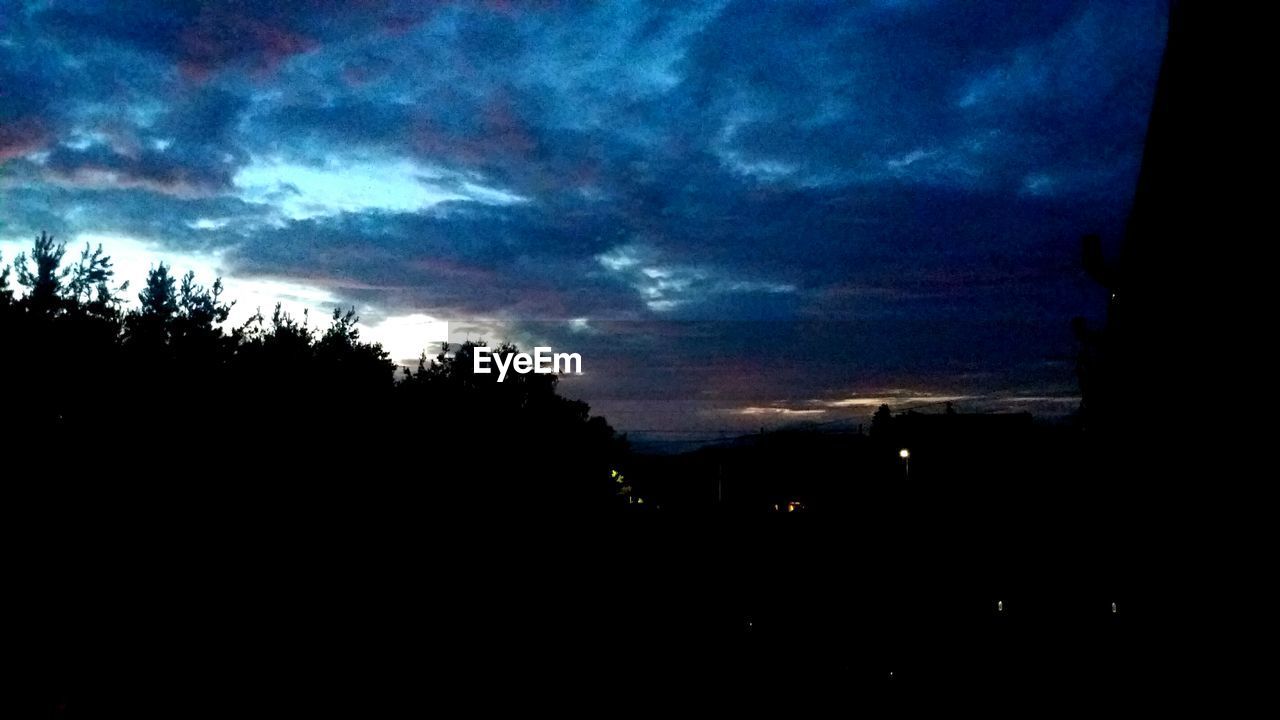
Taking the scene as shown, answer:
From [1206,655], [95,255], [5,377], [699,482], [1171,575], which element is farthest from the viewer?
[699,482]

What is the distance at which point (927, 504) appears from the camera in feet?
96.6

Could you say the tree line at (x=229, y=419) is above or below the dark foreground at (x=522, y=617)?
above

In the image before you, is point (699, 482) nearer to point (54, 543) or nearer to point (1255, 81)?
point (54, 543)

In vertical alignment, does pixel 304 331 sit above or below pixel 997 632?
above

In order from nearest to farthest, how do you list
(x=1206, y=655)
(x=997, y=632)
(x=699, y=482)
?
(x=1206, y=655)
(x=997, y=632)
(x=699, y=482)

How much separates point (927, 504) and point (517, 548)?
72.8ft

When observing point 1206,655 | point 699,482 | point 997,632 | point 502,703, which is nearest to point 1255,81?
point 1206,655

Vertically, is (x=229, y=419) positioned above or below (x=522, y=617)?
above

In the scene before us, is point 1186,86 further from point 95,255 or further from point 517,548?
point 95,255

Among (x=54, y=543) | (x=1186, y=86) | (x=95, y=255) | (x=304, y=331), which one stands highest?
(x=95, y=255)

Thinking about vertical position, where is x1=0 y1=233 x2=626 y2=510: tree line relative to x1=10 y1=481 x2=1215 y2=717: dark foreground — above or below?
above

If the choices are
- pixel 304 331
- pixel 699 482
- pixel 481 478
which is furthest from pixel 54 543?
pixel 699 482

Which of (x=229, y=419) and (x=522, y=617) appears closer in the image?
(x=229, y=419)

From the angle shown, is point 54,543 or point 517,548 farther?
point 517,548
